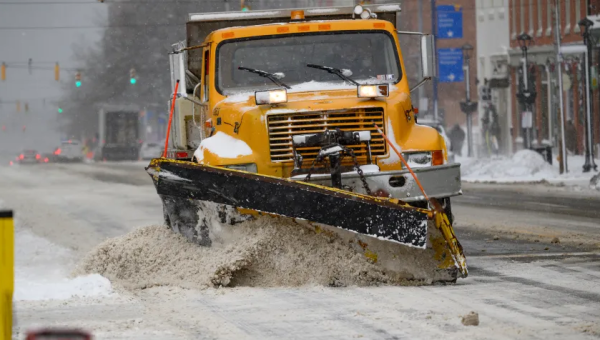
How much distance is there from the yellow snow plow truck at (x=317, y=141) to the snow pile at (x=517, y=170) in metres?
19.2

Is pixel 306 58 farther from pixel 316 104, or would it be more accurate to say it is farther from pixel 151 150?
pixel 151 150

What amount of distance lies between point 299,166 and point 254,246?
1011 millimetres

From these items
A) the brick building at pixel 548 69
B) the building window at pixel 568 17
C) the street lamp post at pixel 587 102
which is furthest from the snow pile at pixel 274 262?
the building window at pixel 568 17

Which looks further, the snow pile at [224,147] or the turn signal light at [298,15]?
the turn signal light at [298,15]

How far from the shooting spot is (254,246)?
30.5ft

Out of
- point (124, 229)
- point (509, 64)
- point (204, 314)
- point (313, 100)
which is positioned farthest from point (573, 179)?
point (509, 64)

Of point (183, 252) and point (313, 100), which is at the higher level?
point (313, 100)

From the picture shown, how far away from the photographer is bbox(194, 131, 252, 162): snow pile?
10.1 m

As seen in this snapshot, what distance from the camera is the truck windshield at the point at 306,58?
1113 cm

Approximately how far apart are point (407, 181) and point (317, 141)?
0.84 m

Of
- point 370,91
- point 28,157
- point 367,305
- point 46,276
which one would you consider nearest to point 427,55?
point 370,91

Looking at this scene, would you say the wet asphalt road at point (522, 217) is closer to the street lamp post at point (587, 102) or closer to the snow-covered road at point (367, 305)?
the snow-covered road at point (367, 305)

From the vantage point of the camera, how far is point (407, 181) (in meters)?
9.73

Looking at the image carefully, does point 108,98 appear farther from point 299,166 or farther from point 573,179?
point 299,166
